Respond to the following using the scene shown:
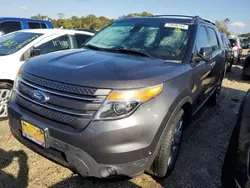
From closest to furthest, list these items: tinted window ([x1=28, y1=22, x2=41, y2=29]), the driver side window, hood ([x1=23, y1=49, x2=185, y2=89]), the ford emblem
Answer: hood ([x1=23, y1=49, x2=185, y2=89])
the ford emblem
the driver side window
tinted window ([x1=28, y1=22, x2=41, y2=29])

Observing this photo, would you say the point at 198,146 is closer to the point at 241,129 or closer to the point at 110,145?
the point at 241,129

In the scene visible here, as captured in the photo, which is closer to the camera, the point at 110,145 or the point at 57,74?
the point at 110,145

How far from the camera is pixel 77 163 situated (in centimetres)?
197

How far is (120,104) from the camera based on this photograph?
1918mm

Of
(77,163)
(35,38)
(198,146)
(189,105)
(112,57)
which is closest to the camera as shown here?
(77,163)

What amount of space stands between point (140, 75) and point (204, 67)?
1571 mm

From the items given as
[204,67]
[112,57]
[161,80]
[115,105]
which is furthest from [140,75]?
[204,67]

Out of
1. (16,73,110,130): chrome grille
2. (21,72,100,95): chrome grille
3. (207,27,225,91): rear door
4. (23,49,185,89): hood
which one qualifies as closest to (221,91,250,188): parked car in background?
(23,49,185,89): hood

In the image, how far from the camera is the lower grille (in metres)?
1.92

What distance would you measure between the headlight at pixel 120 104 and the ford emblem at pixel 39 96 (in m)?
0.55

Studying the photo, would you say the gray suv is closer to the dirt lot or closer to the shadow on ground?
the dirt lot

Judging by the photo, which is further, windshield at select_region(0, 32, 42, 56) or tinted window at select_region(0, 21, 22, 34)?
tinted window at select_region(0, 21, 22, 34)

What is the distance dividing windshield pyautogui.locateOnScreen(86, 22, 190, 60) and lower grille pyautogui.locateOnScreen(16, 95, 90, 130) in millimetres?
1306

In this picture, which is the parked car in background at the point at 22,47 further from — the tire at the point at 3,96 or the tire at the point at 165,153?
the tire at the point at 165,153
